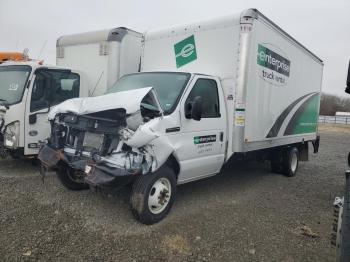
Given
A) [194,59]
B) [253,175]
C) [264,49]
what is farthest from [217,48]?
[253,175]

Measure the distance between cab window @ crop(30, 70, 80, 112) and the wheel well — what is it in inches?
127

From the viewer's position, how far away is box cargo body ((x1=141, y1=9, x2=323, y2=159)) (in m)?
6.02

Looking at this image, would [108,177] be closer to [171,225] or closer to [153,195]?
[153,195]

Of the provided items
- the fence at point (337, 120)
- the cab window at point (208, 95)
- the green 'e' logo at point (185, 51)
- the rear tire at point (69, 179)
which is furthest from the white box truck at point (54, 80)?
the fence at point (337, 120)

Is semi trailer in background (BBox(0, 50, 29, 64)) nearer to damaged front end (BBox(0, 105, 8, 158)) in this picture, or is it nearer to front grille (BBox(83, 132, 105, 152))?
damaged front end (BBox(0, 105, 8, 158))

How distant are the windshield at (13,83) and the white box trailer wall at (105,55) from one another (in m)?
1.50

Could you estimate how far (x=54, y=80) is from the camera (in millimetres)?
7289

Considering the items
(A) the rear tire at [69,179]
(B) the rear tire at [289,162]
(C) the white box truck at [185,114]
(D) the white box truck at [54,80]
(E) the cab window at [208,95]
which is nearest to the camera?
(C) the white box truck at [185,114]

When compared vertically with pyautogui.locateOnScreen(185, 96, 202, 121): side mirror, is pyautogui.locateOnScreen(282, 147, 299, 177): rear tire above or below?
below

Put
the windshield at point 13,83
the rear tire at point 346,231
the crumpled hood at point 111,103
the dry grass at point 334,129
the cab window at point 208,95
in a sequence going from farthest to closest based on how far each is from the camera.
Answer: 1. the dry grass at point 334,129
2. the windshield at point 13,83
3. the cab window at point 208,95
4. the crumpled hood at point 111,103
5. the rear tire at point 346,231

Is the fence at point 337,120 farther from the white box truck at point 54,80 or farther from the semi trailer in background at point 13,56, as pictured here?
the white box truck at point 54,80

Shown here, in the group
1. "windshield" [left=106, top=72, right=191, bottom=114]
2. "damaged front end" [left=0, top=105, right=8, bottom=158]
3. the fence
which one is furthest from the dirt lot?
the fence

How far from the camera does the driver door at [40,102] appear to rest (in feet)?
22.4

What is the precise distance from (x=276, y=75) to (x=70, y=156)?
14.6ft
